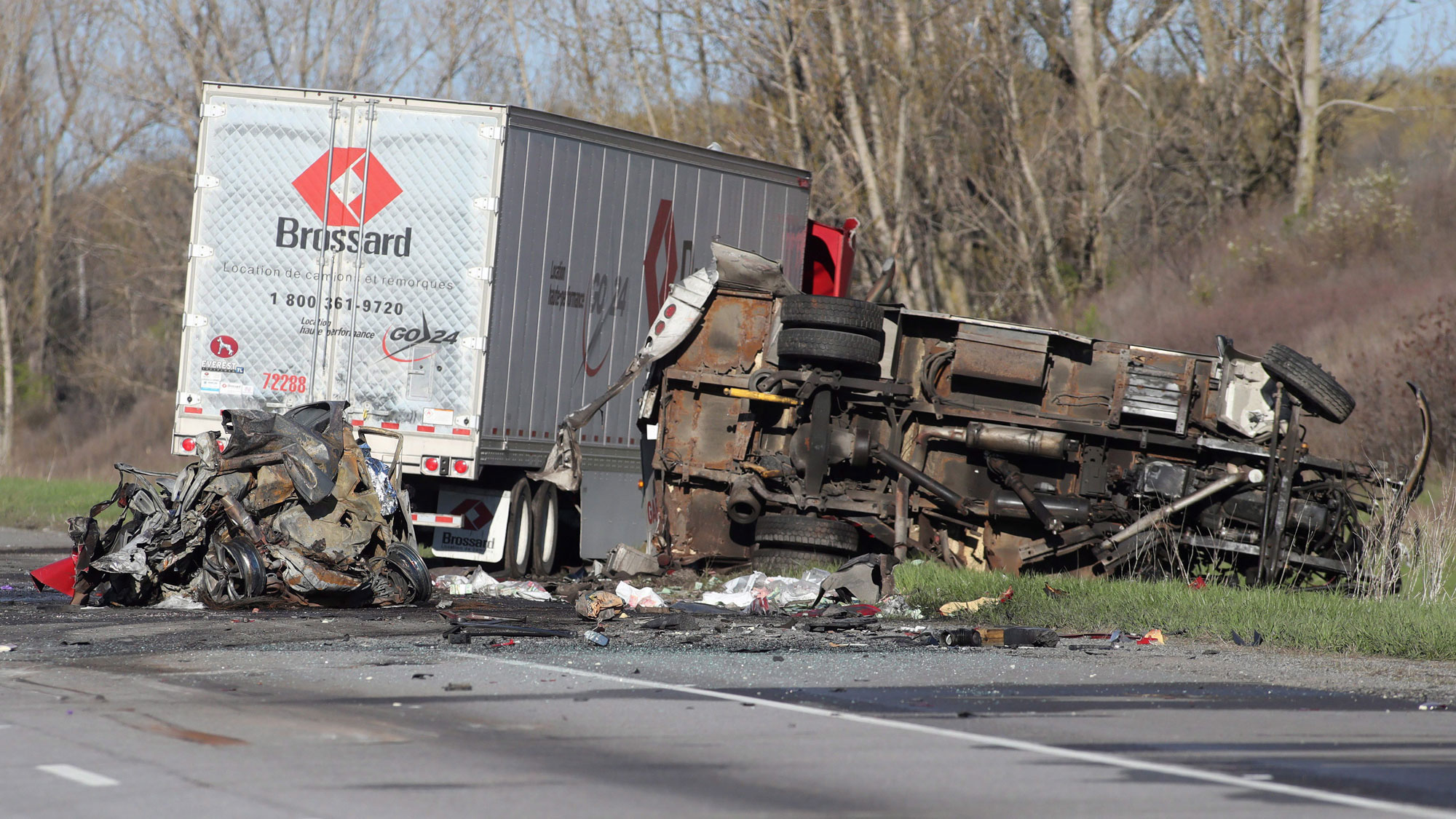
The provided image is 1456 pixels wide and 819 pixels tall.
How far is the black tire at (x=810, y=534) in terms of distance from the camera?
1315cm

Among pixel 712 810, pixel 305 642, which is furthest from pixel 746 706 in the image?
pixel 305 642

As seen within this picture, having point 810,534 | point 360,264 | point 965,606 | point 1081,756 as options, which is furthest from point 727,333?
point 1081,756

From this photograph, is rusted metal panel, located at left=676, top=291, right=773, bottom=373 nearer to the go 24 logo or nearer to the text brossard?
the go 24 logo

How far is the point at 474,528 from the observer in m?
15.5

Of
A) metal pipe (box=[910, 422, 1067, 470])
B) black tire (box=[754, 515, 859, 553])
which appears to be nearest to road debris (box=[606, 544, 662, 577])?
black tire (box=[754, 515, 859, 553])

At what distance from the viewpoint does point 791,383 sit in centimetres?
1368

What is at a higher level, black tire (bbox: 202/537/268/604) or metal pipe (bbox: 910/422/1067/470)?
metal pipe (bbox: 910/422/1067/470)

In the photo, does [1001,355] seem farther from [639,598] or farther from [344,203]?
[344,203]

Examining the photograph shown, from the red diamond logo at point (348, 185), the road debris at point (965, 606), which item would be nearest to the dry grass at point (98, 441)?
the red diamond logo at point (348, 185)

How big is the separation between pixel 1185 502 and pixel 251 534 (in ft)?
24.4

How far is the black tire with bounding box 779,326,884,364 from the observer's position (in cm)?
1338

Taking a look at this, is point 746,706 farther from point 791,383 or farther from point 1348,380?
point 1348,380

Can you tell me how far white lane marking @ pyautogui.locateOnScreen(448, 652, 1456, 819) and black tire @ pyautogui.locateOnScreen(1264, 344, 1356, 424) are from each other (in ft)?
22.7

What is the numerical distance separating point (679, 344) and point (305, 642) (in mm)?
5614
